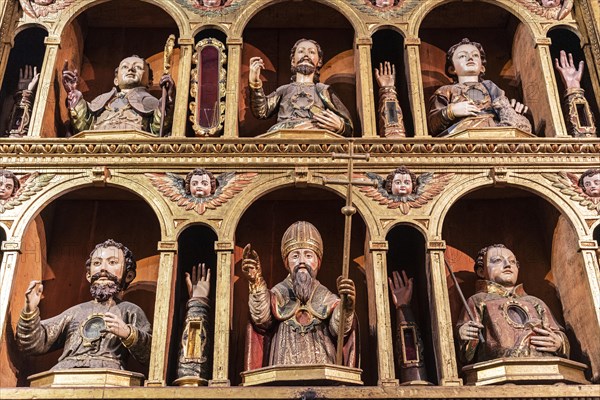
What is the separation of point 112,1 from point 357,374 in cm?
576

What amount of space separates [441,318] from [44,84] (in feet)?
16.6

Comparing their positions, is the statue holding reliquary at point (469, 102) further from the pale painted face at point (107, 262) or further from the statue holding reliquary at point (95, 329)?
the statue holding reliquary at point (95, 329)

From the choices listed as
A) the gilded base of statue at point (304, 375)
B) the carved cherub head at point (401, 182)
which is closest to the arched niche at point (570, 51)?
the carved cherub head at point (401, 182)

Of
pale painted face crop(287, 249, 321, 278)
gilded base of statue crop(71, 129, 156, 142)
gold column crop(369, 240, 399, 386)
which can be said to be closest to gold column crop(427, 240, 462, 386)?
gold column crop(369, 240, 399, 386)

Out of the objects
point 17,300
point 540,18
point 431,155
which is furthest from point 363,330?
point 540,18

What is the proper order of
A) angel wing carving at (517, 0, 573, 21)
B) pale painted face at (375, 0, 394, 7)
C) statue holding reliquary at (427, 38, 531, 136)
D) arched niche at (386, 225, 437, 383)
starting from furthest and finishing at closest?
pale painted face at (375, 0, 394, 7)
angel wing carving at (517, 0, 573, 21)
statue holding reliquary at (427, 38, 531, 136)
arched niche at (386, 225, 437, 383)

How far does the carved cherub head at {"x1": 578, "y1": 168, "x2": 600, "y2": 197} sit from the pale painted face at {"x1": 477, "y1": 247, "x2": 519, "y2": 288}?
992 mm

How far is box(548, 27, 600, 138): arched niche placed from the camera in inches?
420

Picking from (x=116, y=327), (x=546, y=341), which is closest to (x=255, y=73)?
(x=116, y=327)

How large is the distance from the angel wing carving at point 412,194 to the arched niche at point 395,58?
53.1 inches

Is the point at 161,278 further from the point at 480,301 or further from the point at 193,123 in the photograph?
the point at 480,301

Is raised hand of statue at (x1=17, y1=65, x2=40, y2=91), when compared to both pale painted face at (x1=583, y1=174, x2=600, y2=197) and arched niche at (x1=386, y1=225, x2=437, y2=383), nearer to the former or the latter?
arched niche at (x1=386, y1=225, x2=437, y2=383)

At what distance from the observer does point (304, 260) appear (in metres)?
9.16

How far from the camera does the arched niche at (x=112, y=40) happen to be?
11.5m
